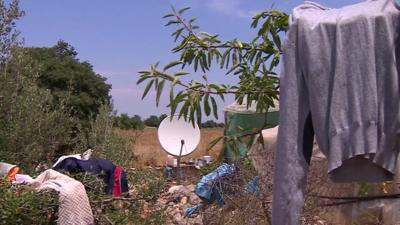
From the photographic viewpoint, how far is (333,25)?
6.06 feet

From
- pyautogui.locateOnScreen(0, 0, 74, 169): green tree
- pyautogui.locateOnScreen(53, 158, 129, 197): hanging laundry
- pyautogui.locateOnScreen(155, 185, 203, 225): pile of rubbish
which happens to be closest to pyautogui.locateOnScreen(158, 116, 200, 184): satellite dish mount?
pyautogui.locateOnScreen(155, 185, 203, 225): pile of rubbish

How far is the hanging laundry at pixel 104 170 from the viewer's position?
223 inches

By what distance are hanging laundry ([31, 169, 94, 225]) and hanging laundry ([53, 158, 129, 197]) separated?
0.52 metres

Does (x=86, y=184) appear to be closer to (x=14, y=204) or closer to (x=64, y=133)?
(x=14, y=204)

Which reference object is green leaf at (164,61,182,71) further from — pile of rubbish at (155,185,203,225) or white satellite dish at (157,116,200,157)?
white satellite dish at (157,116,200,157)

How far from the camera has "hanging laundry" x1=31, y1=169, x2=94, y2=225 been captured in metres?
4.80

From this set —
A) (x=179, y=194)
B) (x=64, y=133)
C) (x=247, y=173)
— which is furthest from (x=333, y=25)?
(x=179, y=194)

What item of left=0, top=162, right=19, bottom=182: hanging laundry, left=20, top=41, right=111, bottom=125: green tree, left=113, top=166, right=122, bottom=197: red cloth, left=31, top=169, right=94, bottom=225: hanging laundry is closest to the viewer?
left=31, top=169, right=94, bottom=225: hanging laundry

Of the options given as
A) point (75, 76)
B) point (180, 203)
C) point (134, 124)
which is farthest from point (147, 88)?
point (75, 76)

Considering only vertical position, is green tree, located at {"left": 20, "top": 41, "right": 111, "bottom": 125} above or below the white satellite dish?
above

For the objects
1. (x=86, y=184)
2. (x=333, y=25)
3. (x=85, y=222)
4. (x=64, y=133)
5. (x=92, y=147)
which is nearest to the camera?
(x=333, y=25)

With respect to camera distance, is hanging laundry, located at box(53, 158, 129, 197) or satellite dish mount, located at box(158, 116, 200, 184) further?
satellite dish mount, located at box(158, 116, 200, 184)

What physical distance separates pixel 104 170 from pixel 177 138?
5046mm

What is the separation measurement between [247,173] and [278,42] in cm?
236
